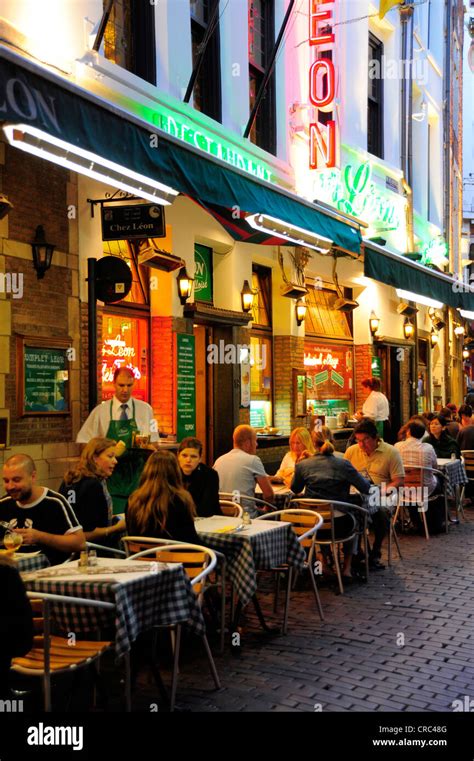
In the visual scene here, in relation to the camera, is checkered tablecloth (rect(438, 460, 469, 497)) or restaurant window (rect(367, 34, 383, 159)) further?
restaurant window (rect(367, 34, 383, 159))

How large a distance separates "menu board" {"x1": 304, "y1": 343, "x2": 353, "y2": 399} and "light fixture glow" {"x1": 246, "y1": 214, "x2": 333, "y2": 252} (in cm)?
443

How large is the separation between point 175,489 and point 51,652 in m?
1.50

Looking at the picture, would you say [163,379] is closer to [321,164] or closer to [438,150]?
[321,164]

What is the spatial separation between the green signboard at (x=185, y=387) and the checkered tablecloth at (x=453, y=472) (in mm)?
3246

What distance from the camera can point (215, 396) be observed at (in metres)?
11.8

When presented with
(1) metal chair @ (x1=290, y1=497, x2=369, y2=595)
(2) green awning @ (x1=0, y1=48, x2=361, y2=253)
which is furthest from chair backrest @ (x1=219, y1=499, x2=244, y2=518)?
(2) green awning @ (x1=0, y1=48, x2=361, y2=253)

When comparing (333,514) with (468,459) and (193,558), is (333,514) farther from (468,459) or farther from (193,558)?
(468,459)

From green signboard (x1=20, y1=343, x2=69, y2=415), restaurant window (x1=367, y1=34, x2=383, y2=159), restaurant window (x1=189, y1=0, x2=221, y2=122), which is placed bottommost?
green signboard (x1=20, y1=343, x2=69, y2=415)

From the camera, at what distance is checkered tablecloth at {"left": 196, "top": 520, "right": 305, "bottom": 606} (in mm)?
5470

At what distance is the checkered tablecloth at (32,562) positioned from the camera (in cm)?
458

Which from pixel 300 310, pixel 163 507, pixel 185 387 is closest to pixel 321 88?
pixel 300 310

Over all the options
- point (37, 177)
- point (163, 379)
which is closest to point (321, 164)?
point (163, 379)

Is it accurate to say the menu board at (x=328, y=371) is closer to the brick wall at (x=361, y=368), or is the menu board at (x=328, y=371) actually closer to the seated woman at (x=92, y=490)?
the brick wall at (x=361, y=368)

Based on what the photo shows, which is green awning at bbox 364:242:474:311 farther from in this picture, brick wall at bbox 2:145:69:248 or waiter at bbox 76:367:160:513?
brick wall at bbox 2:145:69:248
